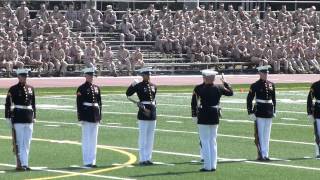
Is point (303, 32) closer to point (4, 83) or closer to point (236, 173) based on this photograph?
point (4, 83)

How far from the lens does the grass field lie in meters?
15.6

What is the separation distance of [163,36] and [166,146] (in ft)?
90.9

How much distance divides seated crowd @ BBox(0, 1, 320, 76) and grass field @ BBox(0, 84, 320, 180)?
Answer: 10280mm

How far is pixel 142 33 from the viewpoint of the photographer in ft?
156

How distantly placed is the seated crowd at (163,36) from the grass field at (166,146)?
1028 centimetres

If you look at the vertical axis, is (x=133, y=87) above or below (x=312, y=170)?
above

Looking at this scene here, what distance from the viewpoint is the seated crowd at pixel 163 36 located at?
137ft

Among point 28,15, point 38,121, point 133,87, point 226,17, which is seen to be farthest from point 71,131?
point 226,17

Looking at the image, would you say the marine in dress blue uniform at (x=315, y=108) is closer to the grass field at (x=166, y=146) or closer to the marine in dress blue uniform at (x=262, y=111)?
the grass field at (x=166, y=146)

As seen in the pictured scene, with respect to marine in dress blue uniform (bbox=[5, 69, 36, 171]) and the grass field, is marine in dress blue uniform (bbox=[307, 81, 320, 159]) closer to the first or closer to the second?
the grass field

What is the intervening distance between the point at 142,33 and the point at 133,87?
30.2 metres

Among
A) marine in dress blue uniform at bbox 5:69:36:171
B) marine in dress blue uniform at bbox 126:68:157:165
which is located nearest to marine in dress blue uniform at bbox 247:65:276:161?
marine in dress blue uniform at bbox 126:68:157:165

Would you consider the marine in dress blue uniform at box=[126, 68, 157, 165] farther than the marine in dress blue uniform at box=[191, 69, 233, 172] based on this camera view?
Yes

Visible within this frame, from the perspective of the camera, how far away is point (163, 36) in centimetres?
4700
